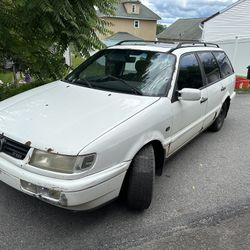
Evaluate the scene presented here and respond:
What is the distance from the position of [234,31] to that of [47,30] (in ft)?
73.5

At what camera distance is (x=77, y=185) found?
2.41 m

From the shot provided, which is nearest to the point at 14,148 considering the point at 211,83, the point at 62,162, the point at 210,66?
the point at 62,162

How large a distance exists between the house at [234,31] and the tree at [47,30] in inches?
479

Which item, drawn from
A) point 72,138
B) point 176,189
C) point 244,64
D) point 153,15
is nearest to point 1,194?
point 72,138

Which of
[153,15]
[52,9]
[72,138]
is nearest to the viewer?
Answer: [72,138]

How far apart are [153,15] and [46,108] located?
46048 millimetres

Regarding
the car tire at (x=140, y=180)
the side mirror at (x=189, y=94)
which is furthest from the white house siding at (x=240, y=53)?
the car tire at (x=140, y=180)

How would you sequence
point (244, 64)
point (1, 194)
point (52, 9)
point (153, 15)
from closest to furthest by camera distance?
point (1, 194) → point (52, 9) → point (244, 64) → point (153, 15)

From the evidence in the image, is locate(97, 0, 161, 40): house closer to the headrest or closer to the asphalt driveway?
the headrest

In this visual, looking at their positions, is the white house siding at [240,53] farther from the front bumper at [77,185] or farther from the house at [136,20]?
the house at [136,20]

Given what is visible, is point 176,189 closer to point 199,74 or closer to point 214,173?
point 214,173

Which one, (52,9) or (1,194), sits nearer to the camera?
(1,194)

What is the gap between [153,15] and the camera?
1797 inches

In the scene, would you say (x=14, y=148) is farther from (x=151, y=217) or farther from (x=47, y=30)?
(x=47, y=30)
